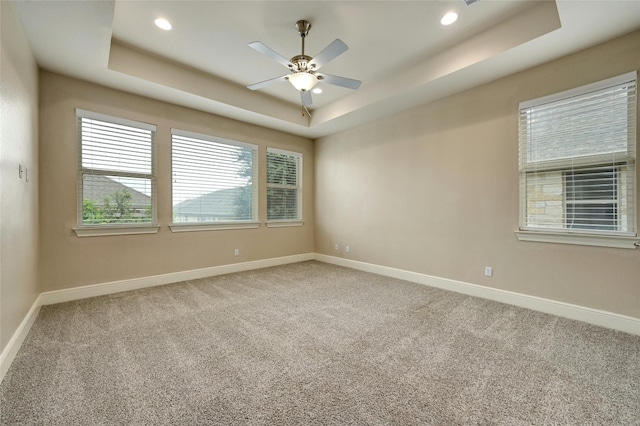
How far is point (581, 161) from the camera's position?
2.75 metres

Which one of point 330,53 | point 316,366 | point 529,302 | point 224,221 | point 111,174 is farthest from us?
point 224,221

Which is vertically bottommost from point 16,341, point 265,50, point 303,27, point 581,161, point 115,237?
point 16,341

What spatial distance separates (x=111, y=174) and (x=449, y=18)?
14.0 ft

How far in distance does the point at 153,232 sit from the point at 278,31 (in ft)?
10.1

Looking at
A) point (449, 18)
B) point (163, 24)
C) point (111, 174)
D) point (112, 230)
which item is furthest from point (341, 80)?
point (112, 230)

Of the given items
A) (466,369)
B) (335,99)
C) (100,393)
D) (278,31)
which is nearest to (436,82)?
(335,99)

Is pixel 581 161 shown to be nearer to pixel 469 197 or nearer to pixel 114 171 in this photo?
pixel 469 197

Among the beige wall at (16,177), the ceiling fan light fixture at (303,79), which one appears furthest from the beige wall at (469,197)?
the beige wall at (16,177)

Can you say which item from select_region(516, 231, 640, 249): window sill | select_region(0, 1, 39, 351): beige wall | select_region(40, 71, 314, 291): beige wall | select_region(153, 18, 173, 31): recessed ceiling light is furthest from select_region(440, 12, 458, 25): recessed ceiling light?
select_region(0, 1, 39, 351): beige wall

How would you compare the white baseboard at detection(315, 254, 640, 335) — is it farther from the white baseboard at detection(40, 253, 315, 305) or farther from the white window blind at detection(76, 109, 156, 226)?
the white window blind at detection(76, 109, 156, 226)

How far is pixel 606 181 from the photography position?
2637mm

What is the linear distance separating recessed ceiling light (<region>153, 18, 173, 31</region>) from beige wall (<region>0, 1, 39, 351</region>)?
1.01 m

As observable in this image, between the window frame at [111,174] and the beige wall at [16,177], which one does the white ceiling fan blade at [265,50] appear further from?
the window frame at [111,174]

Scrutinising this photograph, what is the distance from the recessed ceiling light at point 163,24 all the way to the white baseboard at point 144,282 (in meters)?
3.08
